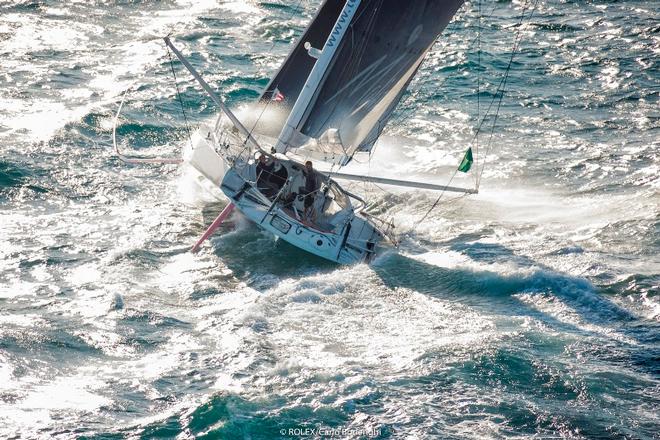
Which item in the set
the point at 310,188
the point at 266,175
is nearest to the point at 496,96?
the point at 310,188

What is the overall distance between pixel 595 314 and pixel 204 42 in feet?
74.5

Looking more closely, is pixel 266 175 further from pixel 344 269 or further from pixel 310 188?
pixel 344 269

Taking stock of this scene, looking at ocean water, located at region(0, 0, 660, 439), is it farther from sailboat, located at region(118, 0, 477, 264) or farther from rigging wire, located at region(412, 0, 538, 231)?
sailboat, located at region(118, 0, 477, 264)

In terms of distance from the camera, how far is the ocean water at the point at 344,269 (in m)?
17.3

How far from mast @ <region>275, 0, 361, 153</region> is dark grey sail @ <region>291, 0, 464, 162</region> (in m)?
0.17

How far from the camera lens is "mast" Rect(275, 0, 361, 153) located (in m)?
23.4

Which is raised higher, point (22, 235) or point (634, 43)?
point (634, 43)

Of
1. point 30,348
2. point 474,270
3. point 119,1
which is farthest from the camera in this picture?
point 119,1

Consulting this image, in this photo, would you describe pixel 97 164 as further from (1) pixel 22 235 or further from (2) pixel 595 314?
(2) pixel 595 314

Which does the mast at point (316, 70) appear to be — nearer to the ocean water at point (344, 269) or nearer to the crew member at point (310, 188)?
the crew member at point (310, 188)

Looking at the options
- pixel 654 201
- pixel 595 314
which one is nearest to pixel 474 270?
pixel 595 314

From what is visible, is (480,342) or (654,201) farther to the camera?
(654,201)

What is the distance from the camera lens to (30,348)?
18.7 meters

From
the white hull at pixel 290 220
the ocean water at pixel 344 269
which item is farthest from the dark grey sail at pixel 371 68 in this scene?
the ocean water at pixel 344 269
